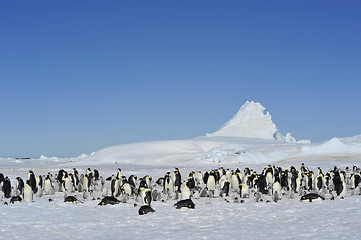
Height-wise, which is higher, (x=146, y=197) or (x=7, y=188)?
(x=7, y=188)

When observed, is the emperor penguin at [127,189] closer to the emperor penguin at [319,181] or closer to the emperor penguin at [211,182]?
the emperor penguin at [211,182]

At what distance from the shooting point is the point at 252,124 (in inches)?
3625

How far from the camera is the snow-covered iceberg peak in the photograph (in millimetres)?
90375

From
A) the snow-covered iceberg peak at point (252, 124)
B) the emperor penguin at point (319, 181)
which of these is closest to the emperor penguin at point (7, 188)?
the emperor penguin at point (319, 181)

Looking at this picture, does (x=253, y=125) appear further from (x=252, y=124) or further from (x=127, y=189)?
(x=127, y=189)

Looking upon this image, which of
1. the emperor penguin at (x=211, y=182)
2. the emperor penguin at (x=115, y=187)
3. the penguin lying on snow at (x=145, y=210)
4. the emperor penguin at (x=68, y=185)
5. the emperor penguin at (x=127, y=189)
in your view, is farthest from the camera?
the emperor penguin at (x=68, y=185)

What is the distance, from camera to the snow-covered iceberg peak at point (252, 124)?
9038 centimetres

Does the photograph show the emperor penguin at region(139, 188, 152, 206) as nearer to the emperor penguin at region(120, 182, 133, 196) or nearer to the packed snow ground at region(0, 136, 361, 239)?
the packed snow ground at region(0, 136, 361, 239)

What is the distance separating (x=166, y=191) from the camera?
19094mm

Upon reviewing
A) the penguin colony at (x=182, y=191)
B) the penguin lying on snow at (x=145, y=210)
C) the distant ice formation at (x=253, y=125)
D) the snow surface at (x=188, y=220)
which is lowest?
the snow surface at (x=188, y=220)

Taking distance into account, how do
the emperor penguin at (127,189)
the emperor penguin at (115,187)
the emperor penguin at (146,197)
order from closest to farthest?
1. the emperor penguin at (146,197)
2. the emperor penguin at (127,189)
3. the emperor penguin at (115,187)

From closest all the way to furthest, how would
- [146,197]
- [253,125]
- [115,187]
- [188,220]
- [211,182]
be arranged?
[188,220] → [146,197] → [115,187] → [211,182] → [253,125]

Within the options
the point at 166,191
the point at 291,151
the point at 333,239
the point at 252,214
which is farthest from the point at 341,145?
the point at 333,239

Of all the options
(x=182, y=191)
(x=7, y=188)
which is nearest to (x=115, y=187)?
(x=182, y=191)
